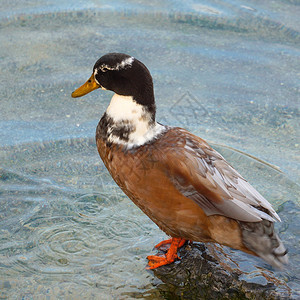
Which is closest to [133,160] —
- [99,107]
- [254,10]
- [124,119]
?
[124,119]

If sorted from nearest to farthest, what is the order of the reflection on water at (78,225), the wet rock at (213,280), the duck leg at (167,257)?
the wet rock at (213,280), the reflection on water at (78,225), the duck leg at (167,257)

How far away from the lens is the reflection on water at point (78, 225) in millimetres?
3641

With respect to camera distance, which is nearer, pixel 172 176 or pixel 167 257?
pixel 172 176

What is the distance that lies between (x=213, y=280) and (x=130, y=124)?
49.1 inches

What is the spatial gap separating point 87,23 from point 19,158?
2.85 metres

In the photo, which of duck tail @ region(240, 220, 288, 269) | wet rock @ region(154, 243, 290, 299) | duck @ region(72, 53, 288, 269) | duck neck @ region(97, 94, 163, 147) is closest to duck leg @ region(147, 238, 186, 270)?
wet rock @ region(154, 243, 290, 299)

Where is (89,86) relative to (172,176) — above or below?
above

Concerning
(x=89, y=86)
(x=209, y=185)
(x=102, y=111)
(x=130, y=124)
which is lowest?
(x=102, y=111)

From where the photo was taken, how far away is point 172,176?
325 cm

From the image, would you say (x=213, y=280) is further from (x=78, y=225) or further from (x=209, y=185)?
(x=78, y=225)

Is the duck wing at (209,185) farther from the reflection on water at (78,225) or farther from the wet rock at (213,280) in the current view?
the reflection on water at (78,225)

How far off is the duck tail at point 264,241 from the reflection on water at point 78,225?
0.73 feet

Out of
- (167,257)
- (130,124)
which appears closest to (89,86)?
(130,124)

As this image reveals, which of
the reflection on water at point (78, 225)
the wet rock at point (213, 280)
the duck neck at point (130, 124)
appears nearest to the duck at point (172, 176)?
the duck neck at point (130, 124)
